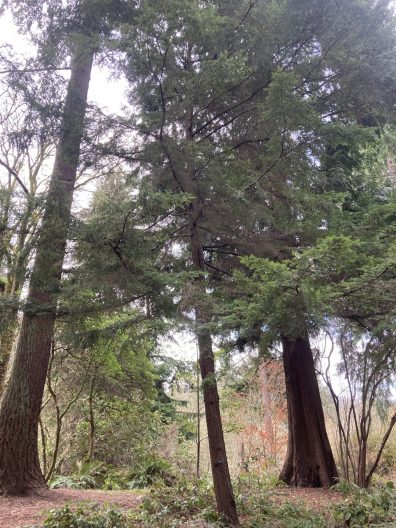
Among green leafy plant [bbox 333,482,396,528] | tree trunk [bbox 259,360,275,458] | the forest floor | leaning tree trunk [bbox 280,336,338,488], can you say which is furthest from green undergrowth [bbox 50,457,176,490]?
tree trunk [bbox 259,360,275,458]

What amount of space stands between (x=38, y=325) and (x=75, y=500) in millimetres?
2220

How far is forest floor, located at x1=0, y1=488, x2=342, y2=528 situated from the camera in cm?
400

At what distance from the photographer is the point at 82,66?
6.27 m

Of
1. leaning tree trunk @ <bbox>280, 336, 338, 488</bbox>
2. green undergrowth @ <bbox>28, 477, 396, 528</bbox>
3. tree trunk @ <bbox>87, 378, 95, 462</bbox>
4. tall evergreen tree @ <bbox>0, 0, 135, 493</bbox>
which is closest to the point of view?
green undergrowth @ <bbox>28, 477, 396, 528</bbox>

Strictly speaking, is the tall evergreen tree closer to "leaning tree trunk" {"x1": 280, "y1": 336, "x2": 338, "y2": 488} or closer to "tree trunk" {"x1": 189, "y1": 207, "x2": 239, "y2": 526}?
"tree trunk" {"x1": 189, "y1": 207, "x2": 239, "y2": 526}

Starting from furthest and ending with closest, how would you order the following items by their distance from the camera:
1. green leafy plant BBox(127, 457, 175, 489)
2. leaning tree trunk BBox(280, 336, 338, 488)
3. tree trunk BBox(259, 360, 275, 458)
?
tree trunk BBox(259, 360, 275, 458) → green leafy plant BBox(127, 457, 175, 489) → leaning tree trunk BBox(280, 336, 338, 488)

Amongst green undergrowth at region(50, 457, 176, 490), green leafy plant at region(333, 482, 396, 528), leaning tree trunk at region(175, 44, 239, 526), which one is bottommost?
green leafy plant at region(333, 482, 396, 528)

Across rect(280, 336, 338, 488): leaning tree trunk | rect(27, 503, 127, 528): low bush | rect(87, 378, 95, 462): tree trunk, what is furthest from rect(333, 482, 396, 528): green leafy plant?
rect(87, 378, 95, 462): tree trunk

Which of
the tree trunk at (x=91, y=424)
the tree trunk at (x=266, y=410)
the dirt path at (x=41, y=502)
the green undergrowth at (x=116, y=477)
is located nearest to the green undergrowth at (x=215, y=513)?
the dirt path at (x=41, y=502)

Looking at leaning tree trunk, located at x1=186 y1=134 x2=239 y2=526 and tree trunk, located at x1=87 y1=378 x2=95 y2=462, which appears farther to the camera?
tree trunk, located at x1=87 y1=378 x2=95 y2=462

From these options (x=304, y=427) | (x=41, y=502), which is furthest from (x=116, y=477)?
(x=304, y=427)

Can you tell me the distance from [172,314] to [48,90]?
141 inches

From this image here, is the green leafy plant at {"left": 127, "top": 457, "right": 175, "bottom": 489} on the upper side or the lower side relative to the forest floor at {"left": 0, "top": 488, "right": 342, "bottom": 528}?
upper

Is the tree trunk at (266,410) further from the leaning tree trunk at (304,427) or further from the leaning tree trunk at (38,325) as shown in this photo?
the leaning tree trunk at (38,325)
